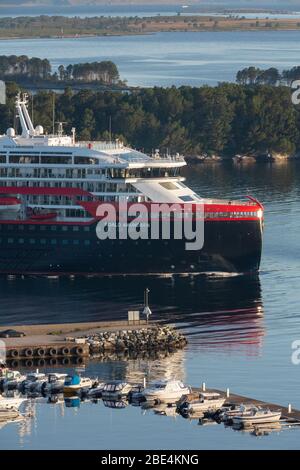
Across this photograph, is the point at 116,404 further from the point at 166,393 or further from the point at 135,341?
the point at 135,341

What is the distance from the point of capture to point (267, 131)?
501 feet

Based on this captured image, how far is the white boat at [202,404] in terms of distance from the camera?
70.9 metres

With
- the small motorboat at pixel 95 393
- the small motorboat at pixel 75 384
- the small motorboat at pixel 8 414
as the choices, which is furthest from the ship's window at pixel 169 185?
the small motorboat at pixel 8 414

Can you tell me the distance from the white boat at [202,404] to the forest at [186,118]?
246ft

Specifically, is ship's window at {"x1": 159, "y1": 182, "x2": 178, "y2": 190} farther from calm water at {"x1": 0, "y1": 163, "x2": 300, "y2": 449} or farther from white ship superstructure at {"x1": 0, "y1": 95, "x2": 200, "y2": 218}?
calm water at {"x1": 0, "y1": 163, "x2": 300, "y2": 449}

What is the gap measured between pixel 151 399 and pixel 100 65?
126046 mm

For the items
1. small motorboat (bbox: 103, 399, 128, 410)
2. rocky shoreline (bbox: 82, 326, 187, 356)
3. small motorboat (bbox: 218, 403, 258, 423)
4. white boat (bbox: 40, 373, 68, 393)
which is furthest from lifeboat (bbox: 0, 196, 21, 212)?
small motorboat (bbox: 218, 403, 258, 423)

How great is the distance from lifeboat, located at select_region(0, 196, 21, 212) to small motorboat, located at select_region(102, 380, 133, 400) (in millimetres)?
27087

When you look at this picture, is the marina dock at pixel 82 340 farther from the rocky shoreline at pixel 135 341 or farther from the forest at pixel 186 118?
the forest at pixel 186 118

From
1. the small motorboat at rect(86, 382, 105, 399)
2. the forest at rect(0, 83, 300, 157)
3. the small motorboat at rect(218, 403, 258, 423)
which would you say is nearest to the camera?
the small motorboat at rect(218, 403, 258, 423)

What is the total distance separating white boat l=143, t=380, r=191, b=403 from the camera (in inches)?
2844

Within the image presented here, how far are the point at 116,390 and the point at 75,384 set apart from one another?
1625mm

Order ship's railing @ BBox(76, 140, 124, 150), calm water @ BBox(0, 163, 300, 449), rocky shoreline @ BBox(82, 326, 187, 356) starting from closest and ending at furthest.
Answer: calm water @ BBox(0, 163, 300, 449)
rocky shoreline @ BBox(82, 326, 187, 356)
ship's railing @ BBox(76, 140, 124, 150)
